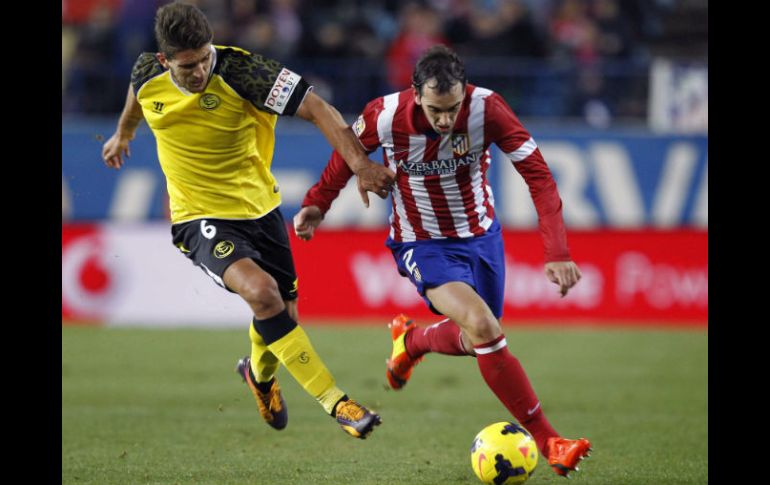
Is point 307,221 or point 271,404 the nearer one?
point 307,221

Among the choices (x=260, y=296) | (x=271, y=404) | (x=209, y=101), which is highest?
(x=209, y=101)

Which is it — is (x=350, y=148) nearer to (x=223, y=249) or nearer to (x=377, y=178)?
(x=377, y=178)

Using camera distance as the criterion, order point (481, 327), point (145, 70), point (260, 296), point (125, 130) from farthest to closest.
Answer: point (125, 130) < point (145, 70) < point (260, 296) < point (481, 327)

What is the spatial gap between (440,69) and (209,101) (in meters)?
1.38

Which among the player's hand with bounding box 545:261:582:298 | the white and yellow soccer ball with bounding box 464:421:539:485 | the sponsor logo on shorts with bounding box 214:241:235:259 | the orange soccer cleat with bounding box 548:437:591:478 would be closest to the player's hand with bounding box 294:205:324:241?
the sponsor logo on shorts with bounding box 214:241:235:259

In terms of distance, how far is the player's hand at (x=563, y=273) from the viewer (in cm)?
609

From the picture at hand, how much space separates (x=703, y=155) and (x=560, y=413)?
20.7ft

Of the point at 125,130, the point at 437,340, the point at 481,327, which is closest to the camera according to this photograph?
the point at 481,327

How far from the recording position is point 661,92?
14367 millimetres

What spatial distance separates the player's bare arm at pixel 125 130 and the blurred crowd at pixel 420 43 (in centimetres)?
765

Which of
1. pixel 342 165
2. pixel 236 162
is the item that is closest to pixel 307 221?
pixel 342 165

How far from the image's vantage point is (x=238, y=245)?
652 centimetres

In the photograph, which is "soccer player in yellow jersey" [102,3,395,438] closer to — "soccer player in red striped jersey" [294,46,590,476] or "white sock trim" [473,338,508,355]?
"soccer player in red striped jersey" [294,46,590,476]
